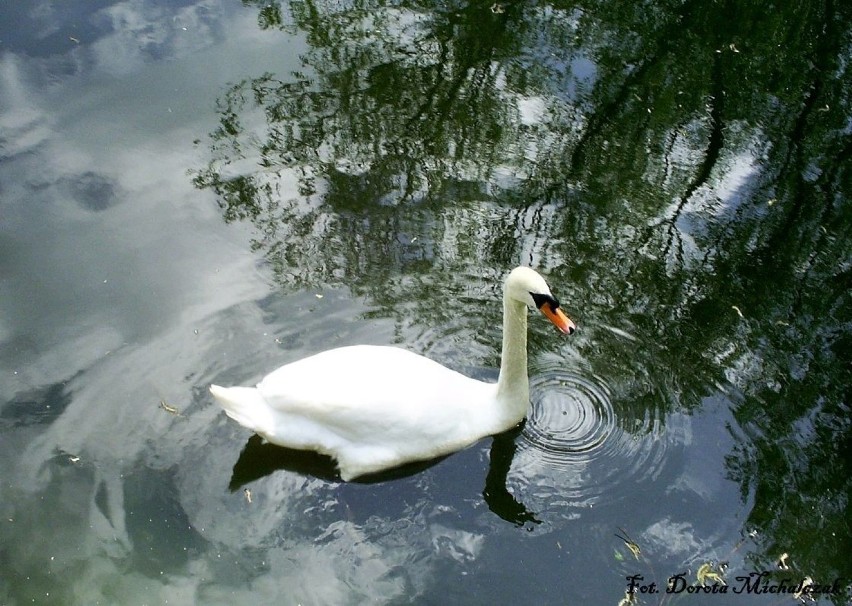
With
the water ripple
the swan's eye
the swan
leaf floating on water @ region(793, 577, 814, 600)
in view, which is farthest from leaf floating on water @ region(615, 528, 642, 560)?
the swan's eye

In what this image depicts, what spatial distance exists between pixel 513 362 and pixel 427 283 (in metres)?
1.46

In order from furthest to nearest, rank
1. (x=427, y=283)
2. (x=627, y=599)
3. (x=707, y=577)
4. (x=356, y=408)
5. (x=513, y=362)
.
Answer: (x=427, y=283), (x=513, y=362), (x=356, y=408), (x=707, y=577), (x=627, y=599)

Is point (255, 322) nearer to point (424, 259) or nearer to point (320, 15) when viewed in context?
point (424, 259)

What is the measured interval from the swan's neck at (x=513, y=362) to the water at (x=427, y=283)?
304 millimetres

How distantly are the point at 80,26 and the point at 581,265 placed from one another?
618 centimetres

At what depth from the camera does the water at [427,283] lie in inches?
196

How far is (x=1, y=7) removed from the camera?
9.75 meters

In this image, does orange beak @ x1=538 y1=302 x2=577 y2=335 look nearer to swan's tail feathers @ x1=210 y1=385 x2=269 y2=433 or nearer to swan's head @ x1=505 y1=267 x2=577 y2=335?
swan's head @ x1=505 y1=267 x2=577 y2=335

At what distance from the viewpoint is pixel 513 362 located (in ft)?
17.7

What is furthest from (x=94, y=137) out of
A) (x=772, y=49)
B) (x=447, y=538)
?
(x=772, y=49)

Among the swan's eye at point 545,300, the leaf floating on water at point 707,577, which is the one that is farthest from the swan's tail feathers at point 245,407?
the leaf floating on water at point 707,577

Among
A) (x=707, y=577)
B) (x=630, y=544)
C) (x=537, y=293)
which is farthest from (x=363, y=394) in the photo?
(x=707, y=577)

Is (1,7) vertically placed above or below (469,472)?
above

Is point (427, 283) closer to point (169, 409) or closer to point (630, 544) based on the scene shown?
point (169, 409)
